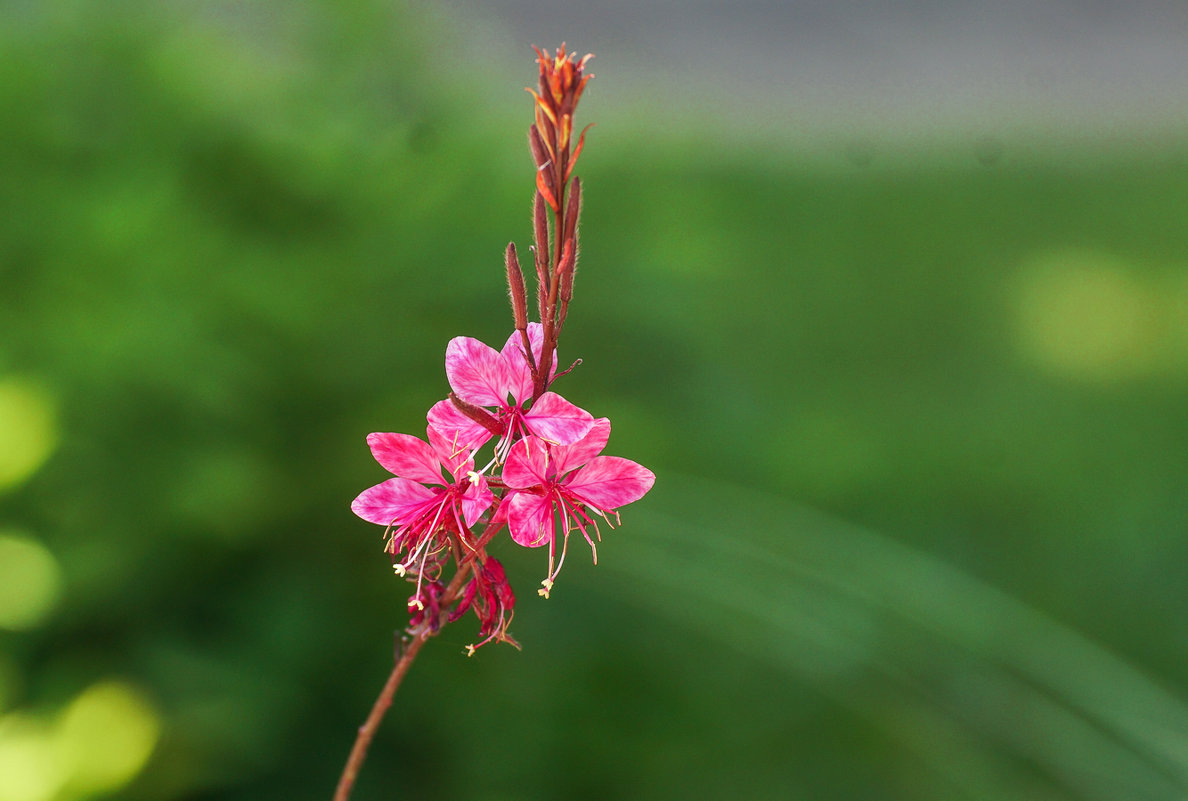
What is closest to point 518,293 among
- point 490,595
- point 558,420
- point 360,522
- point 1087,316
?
point 558,420

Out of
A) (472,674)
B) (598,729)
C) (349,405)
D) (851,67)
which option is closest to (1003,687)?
(598,729)

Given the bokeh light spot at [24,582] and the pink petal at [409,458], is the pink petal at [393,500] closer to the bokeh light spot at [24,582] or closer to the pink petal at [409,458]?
the pink petal at [409,458]

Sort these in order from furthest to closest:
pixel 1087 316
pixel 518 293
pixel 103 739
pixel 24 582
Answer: pixel 1087 316 → pixel 24 582 → pixel 103 739 → pixel 518 293

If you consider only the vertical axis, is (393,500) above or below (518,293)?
below

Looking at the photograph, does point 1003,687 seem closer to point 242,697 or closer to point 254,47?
point 242,697

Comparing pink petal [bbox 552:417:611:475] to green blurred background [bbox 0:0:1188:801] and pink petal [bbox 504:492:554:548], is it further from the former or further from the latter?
green blurred background [bbox 0:0:1188:801]

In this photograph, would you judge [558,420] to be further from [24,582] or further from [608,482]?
[24,582]
